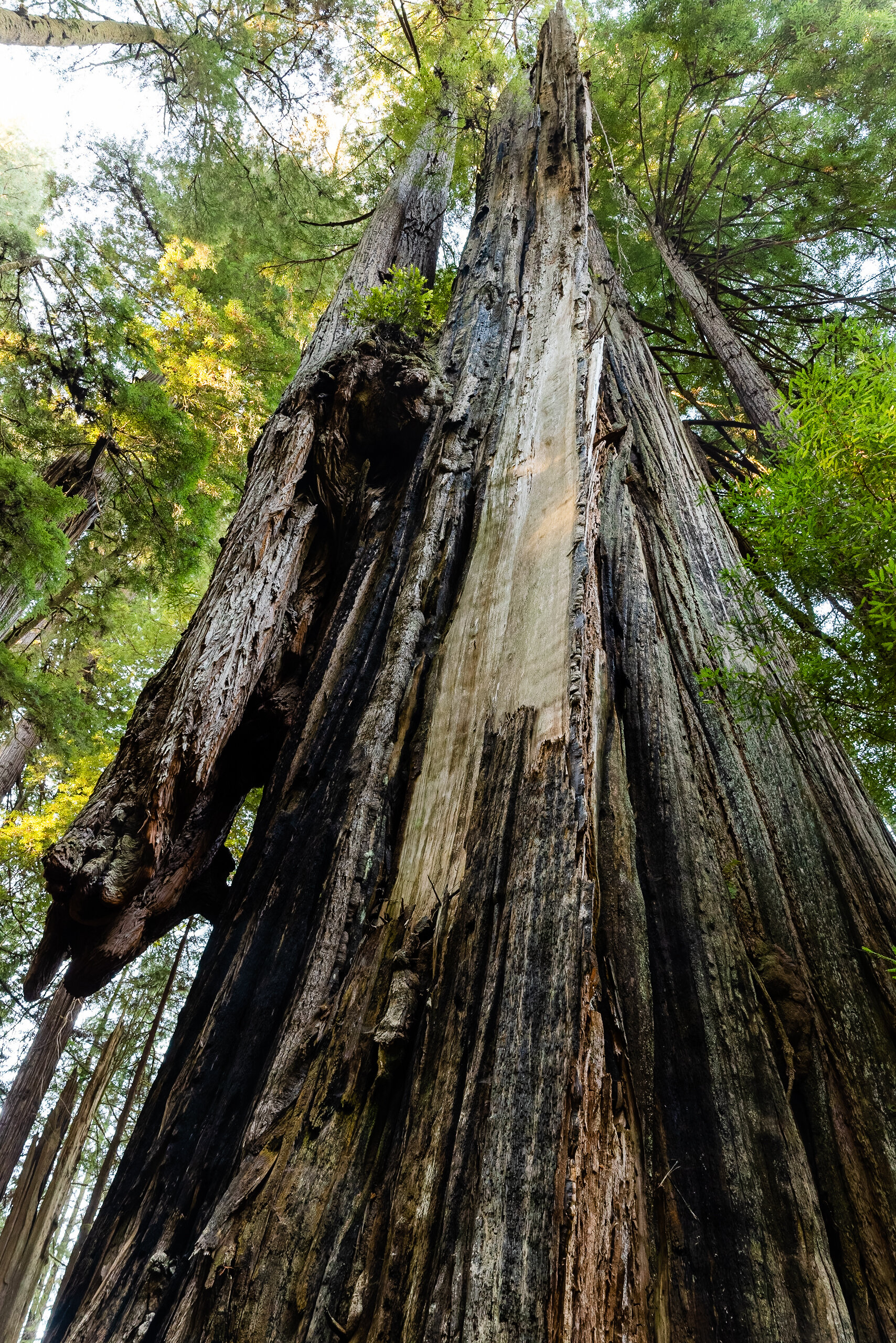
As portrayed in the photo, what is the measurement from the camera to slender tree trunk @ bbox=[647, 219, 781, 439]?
534 centimetres

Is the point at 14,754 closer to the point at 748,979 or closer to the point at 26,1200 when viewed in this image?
the point at 26,1200

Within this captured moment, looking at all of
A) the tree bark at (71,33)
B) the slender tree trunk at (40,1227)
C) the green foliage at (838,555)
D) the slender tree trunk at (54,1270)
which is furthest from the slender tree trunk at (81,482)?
the slender tree trunk at (54,1270)

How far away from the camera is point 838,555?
6.64ft

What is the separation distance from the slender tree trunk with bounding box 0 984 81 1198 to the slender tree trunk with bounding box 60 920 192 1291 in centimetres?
96

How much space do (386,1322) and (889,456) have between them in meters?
2.33

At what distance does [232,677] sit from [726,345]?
5470mm

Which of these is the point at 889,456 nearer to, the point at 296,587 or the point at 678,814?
the point at 678,814

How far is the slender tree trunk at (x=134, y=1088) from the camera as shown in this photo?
8.12 meters

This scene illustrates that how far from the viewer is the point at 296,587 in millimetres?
2924

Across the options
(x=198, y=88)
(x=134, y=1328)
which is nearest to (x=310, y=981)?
(x=134, y=1328)

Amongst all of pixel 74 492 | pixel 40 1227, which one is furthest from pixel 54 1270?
pixel 74 492

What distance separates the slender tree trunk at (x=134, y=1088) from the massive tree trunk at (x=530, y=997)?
22.7 ft

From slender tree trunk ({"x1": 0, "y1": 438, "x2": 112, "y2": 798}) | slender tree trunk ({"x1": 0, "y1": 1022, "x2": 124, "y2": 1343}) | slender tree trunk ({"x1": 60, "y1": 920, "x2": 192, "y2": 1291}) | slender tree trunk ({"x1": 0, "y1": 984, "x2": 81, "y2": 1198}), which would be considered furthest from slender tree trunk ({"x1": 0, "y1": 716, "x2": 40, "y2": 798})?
slender tree trunk ({"x1": 0, "y1": 1022, "x2": 124, "y2": 1343})

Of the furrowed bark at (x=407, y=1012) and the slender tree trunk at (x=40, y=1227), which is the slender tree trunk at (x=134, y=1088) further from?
the furrowed bark at (x=407, y=1012)
